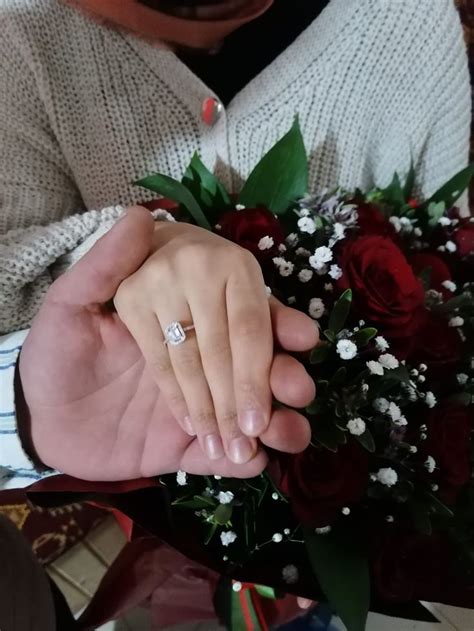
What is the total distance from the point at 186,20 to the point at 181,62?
0.05 metres

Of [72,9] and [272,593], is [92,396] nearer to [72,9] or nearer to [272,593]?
[272,593]

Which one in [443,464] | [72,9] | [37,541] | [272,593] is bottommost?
[37,541]

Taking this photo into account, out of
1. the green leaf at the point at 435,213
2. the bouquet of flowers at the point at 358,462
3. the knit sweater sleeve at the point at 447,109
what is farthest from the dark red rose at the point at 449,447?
the knit sweater sleeve at the point at 447,109

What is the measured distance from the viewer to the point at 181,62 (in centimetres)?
71

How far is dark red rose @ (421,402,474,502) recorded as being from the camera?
1.45ft

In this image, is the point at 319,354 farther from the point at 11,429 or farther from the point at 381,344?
the point at 11,429

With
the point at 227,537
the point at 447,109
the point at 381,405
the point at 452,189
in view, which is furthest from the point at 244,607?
the point at 447,109

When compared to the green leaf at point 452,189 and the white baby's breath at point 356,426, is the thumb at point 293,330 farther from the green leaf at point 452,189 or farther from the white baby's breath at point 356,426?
the green leaf at point 452,189

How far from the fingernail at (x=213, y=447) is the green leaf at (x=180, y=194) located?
0.63 ft

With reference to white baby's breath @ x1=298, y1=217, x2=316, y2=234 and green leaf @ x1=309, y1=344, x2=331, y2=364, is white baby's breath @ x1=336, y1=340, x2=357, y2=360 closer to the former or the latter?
green leaf @ x1=309, y1=344, x2=331, y2=364

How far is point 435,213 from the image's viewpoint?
0.59 metres

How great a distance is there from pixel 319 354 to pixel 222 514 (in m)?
0.13

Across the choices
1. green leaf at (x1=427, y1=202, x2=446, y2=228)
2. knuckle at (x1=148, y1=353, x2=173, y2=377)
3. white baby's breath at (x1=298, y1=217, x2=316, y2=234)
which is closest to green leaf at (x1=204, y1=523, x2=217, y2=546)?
knuckle at (x1=148, y1=353, x2=173, y2=377)

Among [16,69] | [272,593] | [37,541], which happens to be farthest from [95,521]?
[16,69]
